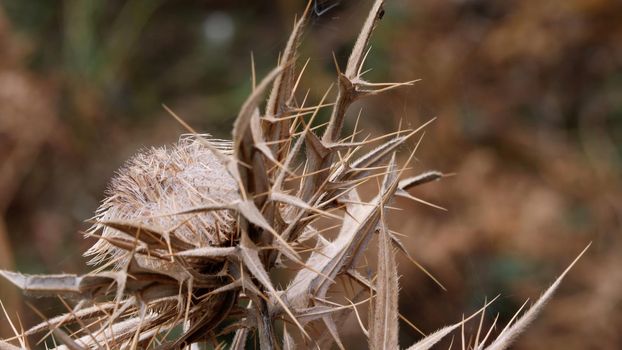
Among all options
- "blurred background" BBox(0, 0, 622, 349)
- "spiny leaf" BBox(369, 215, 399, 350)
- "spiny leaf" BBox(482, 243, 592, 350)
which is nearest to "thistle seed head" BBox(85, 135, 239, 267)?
"spiny leaf" BBox(369, 215, 399, 350)

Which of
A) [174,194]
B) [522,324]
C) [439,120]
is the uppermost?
[174,194]

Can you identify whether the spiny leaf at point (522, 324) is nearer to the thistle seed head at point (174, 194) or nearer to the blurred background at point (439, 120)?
the thistle seed head at point (174, 194)

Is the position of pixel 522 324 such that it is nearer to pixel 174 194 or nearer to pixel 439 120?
pixel 174 194

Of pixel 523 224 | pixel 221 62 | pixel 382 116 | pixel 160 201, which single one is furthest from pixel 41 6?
pixel 160 201

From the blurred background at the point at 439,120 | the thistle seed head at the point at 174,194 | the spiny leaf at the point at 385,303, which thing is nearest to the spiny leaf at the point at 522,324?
the spiny leaf at the point at 385,303

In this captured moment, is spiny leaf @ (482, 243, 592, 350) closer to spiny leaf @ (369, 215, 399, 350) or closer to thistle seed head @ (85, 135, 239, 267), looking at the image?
spiny leaf @ (369, 215, 399, 350)

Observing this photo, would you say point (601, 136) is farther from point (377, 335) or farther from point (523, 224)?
point (377, 335)

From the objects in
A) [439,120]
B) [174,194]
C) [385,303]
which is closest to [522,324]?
[385,303]

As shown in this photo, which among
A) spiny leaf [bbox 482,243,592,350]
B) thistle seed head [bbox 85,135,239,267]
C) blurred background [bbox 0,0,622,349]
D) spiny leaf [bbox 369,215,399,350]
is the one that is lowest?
blurred background [bbox 0,0,622,349]
